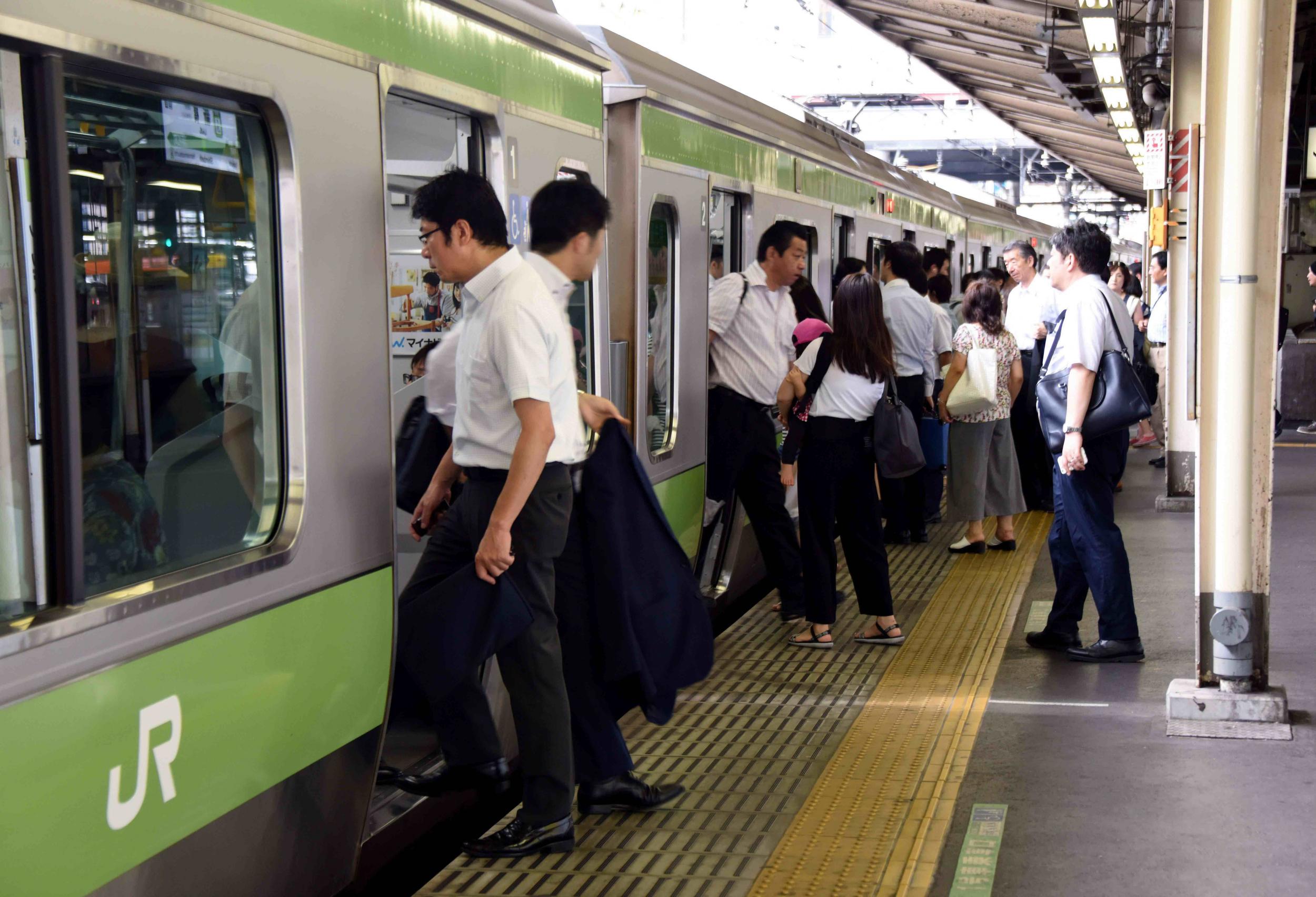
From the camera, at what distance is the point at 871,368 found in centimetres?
571

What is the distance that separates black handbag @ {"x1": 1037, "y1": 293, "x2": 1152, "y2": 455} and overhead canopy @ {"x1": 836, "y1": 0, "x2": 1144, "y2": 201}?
17.5 feet

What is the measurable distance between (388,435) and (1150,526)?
6.55m

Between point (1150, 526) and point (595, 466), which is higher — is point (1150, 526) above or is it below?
below

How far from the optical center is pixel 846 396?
5.70 metres

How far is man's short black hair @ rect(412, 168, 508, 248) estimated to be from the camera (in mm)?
3410

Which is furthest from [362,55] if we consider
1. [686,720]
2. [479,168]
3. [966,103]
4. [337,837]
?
[966,103]

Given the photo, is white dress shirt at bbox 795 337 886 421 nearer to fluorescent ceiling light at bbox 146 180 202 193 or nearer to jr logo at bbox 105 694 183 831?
fluorescent ceiling light at bbox 146 180 202 193

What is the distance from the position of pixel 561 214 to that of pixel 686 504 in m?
2.38

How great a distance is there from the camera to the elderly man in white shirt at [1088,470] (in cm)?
526

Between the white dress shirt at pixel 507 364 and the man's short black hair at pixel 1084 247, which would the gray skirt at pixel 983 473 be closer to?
the man's short black hair at pixel 1084 247

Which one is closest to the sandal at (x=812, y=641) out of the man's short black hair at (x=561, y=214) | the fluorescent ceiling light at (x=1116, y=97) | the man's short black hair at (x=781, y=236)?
the man's short black hair at (x=781, y=236)

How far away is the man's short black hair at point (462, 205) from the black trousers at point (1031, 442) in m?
6.13

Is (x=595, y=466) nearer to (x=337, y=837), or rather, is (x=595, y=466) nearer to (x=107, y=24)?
(x=337, y=837)

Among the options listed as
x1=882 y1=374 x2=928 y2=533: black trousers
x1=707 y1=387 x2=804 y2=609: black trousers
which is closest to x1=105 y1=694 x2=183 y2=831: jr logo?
x1=707 y1=387 x2=804 y2=609: black trousers
